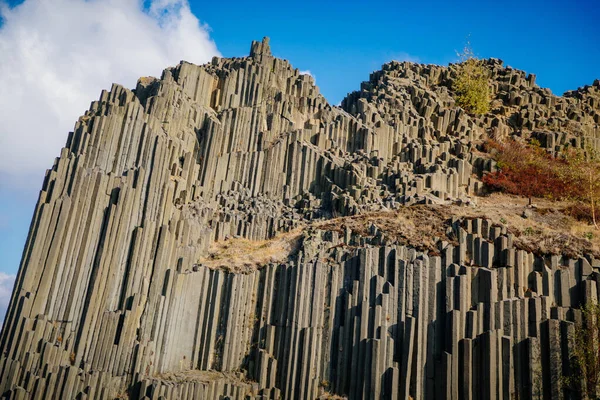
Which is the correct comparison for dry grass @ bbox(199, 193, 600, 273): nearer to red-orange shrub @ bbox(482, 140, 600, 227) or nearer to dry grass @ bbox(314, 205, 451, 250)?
dry grass @ bbox(314, 205, 451, 250)

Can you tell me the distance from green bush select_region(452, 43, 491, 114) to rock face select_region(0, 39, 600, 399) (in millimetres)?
12802

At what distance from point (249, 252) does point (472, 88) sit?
2412 cm

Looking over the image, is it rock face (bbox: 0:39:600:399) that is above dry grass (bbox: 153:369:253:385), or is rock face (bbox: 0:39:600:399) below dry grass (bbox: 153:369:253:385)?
above

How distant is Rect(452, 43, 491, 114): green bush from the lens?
37.9 meters

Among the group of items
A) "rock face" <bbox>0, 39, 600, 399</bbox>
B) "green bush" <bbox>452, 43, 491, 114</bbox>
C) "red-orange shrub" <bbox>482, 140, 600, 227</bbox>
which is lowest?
"rock face" <bbox>0, 39, 600, 399</bbox>

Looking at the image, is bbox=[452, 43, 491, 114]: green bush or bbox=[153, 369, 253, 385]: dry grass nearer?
bbox=[153, 369, 253, 385]: dry grass

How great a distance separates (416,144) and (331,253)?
1167cm

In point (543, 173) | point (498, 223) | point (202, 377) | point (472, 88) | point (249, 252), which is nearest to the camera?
point (202, 377)

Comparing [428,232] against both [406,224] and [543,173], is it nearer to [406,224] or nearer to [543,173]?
[406,224]

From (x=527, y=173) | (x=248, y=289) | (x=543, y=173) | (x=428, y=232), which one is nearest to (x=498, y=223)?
(x=428, y=232)

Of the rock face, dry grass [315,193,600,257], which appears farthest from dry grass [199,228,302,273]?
dry grass [315,193,600,257]

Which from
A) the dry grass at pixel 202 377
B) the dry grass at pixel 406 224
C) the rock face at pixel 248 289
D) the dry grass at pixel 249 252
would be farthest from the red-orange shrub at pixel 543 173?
the dry grass at pixel 202 377

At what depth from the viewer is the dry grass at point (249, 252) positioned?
72.4 feet

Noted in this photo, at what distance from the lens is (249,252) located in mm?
23031
